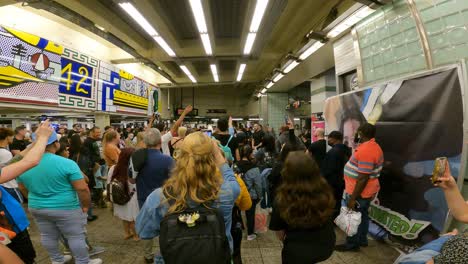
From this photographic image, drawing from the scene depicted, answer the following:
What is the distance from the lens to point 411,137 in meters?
2.86

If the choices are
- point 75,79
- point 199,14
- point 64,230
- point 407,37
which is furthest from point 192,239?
point 75,79

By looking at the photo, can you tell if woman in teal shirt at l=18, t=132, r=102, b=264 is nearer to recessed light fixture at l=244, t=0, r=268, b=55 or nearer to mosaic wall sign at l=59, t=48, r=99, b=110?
recessed light fixture at l=244, t=0, r=268, b=55

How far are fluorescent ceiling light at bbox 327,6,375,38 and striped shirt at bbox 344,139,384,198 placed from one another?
6.90 ft

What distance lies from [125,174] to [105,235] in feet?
3.97

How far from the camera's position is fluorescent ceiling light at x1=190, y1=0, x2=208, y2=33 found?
4227mm

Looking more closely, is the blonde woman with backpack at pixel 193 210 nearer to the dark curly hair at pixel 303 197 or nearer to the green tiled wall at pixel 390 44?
the dark curly hair at pixel 303 197

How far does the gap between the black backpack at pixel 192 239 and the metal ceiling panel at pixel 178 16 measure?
16.8 ft

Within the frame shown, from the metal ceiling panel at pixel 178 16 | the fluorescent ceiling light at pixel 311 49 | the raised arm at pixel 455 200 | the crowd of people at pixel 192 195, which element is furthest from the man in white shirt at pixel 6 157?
the fluorescent ceiling light at pixel 311 49

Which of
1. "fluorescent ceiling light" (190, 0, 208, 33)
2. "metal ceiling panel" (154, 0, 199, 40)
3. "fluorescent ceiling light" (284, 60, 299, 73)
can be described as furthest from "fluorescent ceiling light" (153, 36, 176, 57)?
"fluorescent ceiling light" (284, 60, 299, 73)

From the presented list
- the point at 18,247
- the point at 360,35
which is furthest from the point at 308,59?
the point at 18,247

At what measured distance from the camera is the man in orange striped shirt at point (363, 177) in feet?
9.70

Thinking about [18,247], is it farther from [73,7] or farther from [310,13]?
[310,13]

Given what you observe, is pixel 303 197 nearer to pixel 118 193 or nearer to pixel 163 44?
pixel 118 193

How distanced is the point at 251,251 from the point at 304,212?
1.90 metres
